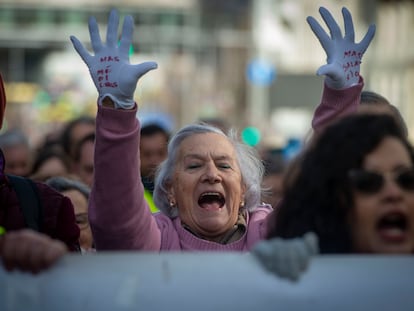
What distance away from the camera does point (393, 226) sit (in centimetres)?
318

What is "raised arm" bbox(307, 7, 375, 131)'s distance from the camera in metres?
4.45

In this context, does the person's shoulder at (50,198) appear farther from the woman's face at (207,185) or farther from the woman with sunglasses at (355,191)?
the woman with sunglasses at (355,191)

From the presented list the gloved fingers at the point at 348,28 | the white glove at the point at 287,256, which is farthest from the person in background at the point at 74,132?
the white glove at the point at 287,256

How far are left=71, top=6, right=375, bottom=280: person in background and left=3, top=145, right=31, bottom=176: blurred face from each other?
437 cm

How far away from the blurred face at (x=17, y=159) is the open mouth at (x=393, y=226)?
605 cm

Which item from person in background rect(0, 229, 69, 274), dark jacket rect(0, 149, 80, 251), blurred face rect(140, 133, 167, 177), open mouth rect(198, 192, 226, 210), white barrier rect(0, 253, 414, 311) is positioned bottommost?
blurred face rect(140, 133, 167, 177)

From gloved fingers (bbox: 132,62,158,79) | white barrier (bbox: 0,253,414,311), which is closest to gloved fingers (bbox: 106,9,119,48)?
gloved fingers (bbox: 132,62,158,79)

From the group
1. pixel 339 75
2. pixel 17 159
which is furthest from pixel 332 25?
pixel 17 159

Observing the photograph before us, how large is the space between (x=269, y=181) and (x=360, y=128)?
18.0ft

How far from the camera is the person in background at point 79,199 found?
563cm

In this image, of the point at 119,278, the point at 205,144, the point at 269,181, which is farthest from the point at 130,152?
the point at 269,181

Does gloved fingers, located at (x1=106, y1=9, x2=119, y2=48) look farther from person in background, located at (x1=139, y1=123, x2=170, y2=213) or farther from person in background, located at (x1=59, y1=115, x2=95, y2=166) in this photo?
person in background, located at (x1=59, y1=115, x2=95, y2=166)

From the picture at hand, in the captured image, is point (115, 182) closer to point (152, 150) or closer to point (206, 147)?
point (206, 147)

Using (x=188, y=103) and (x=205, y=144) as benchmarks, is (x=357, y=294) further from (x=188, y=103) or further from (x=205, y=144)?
(x=188, y=103)
